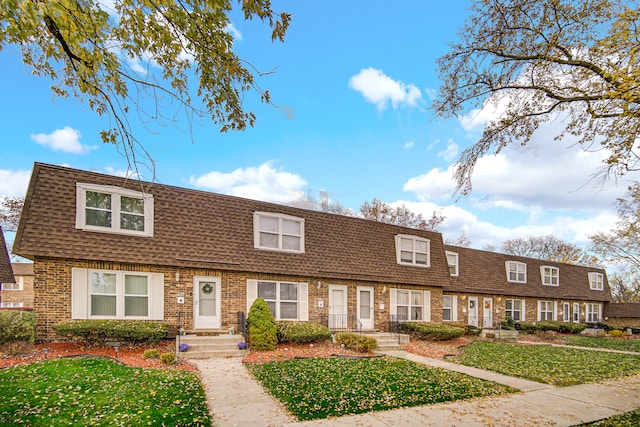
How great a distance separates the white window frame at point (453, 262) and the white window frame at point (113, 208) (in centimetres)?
1731

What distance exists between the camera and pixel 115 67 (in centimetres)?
450

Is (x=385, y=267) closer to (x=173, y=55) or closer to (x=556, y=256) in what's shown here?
(x=173, y=55)

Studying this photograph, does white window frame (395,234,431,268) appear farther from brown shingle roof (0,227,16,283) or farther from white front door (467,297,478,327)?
brown shingle roof (0,227,16,283)

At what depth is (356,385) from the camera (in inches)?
311

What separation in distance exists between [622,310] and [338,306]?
29.6 metres

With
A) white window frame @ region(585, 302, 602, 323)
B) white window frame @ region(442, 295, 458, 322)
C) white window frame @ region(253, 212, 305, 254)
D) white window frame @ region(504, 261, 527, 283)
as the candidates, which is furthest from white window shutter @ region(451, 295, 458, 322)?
white window frame @ region(585, 302, 602, 323)

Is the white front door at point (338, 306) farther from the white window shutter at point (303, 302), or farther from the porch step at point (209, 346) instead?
the porch step at point (209, 346)

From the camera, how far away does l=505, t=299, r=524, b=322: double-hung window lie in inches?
979

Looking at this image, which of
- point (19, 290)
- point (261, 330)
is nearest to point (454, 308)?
point (261, 330)

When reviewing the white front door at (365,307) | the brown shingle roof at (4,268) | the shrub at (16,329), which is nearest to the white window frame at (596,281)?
the white front door at (365,307)

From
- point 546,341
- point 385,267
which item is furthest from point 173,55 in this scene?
point 546,341

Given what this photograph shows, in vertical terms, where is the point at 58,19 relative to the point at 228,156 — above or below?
below

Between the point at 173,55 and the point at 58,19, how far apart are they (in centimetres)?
186

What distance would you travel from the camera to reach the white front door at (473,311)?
22.7 m
